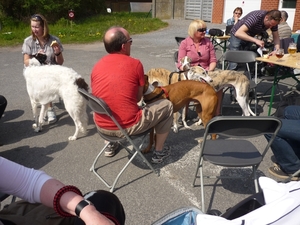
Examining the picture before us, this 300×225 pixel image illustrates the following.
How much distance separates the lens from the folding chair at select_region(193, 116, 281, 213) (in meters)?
2.23

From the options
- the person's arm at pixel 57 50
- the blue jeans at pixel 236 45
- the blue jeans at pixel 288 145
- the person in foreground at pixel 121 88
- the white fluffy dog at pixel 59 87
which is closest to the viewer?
the blue jeans at pixel 288 145

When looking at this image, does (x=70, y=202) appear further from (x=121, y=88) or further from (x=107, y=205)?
(x=121, y=88)

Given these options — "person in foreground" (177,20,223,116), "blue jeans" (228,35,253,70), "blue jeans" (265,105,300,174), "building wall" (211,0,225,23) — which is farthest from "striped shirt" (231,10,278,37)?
"building wall" (211,0,225,23)

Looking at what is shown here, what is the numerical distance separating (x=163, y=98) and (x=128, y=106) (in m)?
0.66

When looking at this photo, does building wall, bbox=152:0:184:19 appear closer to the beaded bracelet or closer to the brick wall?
the brick wall

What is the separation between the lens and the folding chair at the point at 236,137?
87.9 inches

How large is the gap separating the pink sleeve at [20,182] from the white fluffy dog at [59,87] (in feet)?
8.30

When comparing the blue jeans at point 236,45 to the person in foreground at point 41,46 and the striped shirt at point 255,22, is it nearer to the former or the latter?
the striped shirt at point 255,22

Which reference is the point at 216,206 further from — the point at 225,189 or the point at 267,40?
the point at 267,40

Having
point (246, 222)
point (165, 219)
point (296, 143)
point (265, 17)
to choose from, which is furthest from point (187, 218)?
point (265, 17)

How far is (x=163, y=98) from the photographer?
356cm

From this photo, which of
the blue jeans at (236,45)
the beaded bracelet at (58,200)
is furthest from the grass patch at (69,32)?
the beaded bracelet at (58,200)

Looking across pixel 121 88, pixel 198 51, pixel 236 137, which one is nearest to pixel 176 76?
pixel 198 51

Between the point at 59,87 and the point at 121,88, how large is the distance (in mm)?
1494
